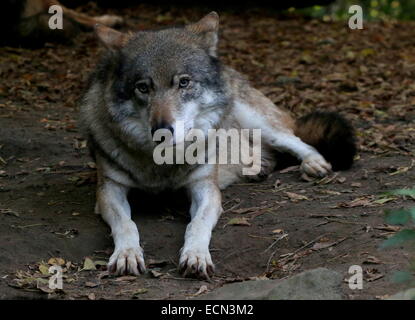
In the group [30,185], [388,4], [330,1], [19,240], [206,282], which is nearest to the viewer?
[206,282]

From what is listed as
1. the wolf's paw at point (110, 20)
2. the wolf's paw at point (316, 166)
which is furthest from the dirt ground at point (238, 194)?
the wolf's paw at point (110, 20)

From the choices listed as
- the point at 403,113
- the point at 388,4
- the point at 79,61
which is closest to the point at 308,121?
the point at 403,113

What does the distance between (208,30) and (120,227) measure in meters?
1.58

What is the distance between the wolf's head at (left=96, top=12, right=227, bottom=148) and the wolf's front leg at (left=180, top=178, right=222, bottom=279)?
1.47ft

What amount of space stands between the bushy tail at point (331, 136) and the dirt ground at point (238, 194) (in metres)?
0.15

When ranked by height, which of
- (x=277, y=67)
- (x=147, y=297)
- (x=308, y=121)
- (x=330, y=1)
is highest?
(x=330, y=1)

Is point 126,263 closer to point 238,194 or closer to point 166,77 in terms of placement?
point 166,77

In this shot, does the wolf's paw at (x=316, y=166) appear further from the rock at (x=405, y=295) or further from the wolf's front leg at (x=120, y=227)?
the rock at (x=405, y=295)

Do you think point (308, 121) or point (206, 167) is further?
point (308, 121)

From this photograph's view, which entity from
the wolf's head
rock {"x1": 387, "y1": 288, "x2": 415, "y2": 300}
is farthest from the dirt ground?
the wolf's head

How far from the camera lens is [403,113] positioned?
7.14m

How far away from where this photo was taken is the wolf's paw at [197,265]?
13.8ft

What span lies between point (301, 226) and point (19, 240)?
5.82 ft
